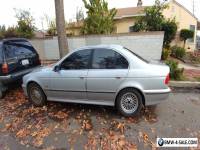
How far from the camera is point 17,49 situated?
630 centimetres

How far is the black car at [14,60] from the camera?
5.79m

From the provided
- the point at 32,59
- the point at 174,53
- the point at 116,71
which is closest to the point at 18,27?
the point at 32,59

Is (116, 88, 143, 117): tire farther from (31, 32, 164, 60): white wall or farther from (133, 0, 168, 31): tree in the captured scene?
(133, 0, 168, 31): tree

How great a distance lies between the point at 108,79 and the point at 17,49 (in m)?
3.79

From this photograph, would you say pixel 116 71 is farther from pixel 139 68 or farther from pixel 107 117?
pixel 107 117

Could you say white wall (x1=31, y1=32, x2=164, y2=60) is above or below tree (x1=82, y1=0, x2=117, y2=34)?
below

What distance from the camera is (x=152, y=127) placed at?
3.94m

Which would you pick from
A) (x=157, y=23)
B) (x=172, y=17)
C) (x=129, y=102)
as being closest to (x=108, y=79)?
(x=129, y=102)

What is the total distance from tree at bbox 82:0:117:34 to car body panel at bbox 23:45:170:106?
934 cm

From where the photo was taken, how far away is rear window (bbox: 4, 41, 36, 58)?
5.96 m

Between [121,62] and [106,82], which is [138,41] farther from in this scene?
[106,82]

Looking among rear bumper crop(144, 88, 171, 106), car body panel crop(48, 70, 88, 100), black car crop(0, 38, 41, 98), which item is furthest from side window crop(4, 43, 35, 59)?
rear bumper crop(144, 88, 171, 106)

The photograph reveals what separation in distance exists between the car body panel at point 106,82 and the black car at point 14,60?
1.36m

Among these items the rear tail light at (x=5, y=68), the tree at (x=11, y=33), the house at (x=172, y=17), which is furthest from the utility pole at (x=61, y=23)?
the tree at (x=11, y=33)
